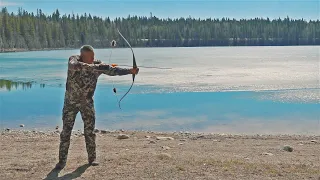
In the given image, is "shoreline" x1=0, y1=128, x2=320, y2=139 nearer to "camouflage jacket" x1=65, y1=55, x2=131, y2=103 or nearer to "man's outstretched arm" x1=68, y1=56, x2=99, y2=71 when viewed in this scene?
"camouflage jacket" x1=65, y1=55, x2=131, y2=103

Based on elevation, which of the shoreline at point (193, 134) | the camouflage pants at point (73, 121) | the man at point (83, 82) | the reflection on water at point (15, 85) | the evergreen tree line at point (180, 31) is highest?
the evergreen tree line at point (180, 31)

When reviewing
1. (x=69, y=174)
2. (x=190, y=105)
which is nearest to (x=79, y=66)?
(x=69, y=174)

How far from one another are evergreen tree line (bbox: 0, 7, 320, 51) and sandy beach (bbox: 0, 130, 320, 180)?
121m

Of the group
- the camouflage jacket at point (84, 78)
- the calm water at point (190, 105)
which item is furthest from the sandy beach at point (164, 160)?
the calm water at point (190, 105)

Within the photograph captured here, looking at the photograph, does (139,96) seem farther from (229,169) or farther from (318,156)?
(229,169)

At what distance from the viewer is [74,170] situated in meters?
8.03

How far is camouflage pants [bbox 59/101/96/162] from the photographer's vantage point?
7.93 metres

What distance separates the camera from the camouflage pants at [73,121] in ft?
26.0

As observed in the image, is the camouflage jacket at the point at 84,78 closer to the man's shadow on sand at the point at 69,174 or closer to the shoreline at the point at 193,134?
the man's shadow on sand at the point at 69,174

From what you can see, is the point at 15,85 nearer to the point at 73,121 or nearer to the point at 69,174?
the point at 73,121

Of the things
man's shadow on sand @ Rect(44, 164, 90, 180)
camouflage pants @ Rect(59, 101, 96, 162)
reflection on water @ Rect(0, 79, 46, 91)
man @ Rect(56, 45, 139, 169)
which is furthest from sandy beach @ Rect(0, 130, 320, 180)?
reflection on water @ Rect(0, 79, 46, 91)

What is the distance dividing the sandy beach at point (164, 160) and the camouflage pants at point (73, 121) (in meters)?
0.31

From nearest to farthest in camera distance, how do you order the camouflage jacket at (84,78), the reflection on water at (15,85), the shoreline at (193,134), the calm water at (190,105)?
the camouflage jacket at (84,78)
the shoreline at (193,134)
the calm water at (190,105)
the reflection on water at (15,85)

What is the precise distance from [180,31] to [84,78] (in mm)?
164061
